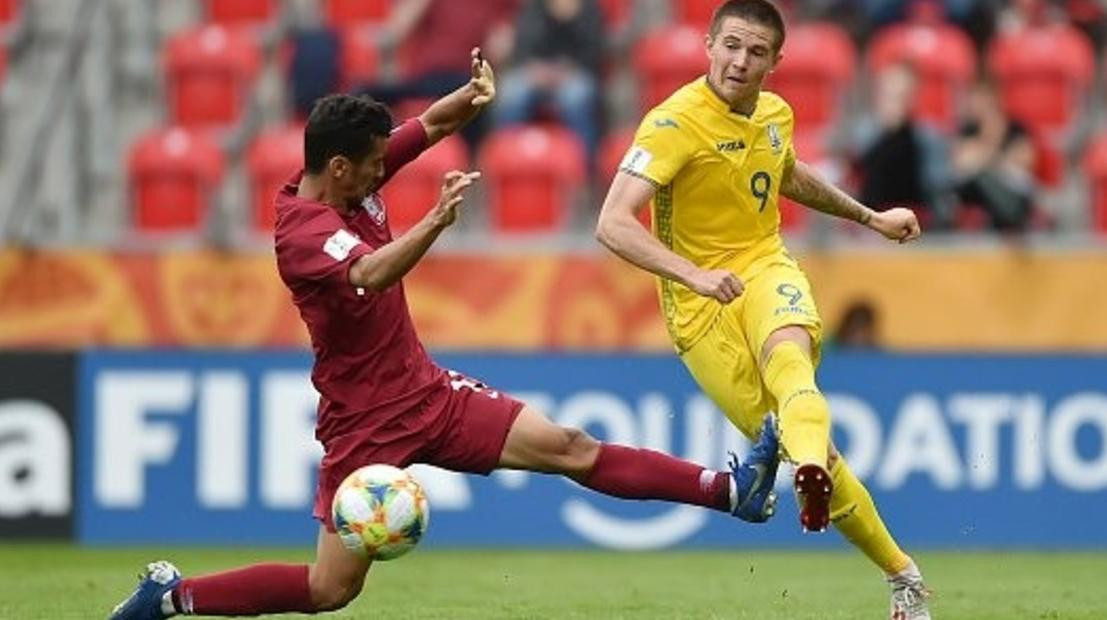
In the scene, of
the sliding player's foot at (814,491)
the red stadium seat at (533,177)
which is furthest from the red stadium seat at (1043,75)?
the sliding player's foot at (814,491)

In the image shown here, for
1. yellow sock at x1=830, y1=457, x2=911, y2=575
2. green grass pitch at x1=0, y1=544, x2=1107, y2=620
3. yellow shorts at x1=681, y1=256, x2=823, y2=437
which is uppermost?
yellow shorts at x1=681, y1=256, x2=823, y2=437

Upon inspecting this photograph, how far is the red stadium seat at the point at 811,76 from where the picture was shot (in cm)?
1695

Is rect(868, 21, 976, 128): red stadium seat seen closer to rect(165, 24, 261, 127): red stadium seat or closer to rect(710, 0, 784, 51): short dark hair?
rect(165, 24, 261, 127): red stadium seat

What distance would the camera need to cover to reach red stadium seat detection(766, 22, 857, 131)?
16953mm

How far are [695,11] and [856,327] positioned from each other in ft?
10.5

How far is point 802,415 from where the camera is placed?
9.30m

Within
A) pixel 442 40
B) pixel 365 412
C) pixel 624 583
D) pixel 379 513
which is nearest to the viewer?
pixel 379 513

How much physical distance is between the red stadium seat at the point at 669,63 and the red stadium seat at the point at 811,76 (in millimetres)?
474

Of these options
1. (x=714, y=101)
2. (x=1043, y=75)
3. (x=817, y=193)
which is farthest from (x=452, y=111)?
(x=1043, y=75)

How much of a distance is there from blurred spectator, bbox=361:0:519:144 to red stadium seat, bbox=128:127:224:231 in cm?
108

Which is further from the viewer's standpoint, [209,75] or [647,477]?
[209,75]

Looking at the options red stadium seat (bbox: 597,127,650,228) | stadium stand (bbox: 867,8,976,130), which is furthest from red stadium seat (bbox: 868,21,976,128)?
red stadium seat (bbox: 597,127,650,228)

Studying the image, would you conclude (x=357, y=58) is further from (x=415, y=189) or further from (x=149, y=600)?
(x=149, y=600)

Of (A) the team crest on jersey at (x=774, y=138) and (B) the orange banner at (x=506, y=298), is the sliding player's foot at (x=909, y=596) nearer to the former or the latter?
(A) the team crest on jersey at (x=774, y=138)
